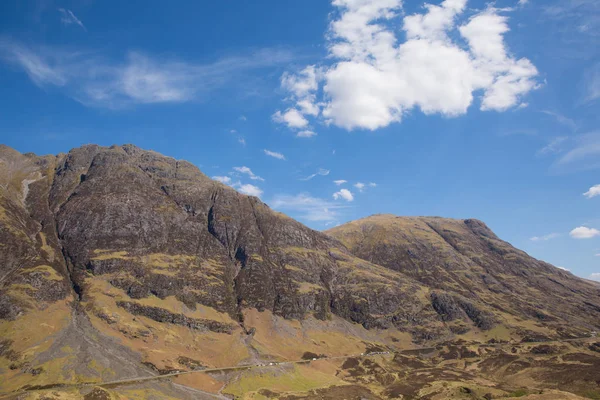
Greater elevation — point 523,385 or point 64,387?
point 523,385

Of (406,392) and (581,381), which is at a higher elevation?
(581,381)

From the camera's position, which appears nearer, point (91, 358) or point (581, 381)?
point (91, 358)

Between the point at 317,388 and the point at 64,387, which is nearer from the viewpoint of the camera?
the point at 64,387

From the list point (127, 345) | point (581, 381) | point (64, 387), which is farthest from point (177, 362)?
point (581, 381)

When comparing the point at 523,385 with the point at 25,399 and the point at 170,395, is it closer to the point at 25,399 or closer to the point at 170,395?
the point at 170,395

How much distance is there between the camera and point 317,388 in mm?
184125

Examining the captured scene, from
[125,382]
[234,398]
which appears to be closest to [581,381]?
[234,398]

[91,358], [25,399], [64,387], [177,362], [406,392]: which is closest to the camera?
[25,399]

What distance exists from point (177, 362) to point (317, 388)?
7708 cm

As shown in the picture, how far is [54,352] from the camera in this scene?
172000mm

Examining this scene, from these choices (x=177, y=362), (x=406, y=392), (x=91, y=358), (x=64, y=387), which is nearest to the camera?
(x=64, y=387)

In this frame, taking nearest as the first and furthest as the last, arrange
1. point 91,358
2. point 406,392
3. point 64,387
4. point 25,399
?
point 25,399
point 64,387
point 91,358
point 406,392

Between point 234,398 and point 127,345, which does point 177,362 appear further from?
point 234,398

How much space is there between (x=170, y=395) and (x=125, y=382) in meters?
22.3
